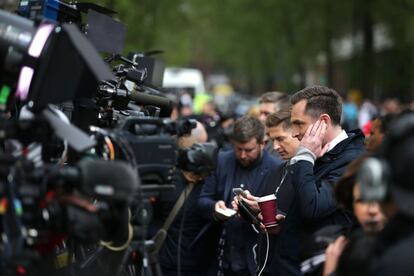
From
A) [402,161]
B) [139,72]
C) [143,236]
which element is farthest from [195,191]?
[402,161]

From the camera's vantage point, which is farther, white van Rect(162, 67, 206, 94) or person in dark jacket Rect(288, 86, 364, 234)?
white van Rect(162, 67, 206, 94)

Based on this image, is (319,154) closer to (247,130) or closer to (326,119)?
(326,119)

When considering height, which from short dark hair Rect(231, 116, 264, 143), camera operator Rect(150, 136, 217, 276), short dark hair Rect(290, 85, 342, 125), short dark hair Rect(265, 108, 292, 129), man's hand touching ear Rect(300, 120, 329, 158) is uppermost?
short dark hair Rect(290, 85, 342, 125)

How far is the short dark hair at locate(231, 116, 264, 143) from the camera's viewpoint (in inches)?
277

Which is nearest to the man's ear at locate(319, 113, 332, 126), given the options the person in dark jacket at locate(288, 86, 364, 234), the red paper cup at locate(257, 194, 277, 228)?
the person in dark jacket at locate(288, 86, 364, 234)

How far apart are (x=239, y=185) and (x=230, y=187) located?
3.5 inches

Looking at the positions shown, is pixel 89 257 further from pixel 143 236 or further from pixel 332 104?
pixel 332 104

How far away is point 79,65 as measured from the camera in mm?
3902

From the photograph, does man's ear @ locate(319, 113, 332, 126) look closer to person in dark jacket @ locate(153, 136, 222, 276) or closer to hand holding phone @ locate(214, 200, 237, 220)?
hand holding phone @ locate(214, 200, 237, 220)

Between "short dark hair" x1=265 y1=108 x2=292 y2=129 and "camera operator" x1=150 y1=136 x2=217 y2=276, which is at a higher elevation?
"short dark hair" x1=265 y1=108 x2=292 y2=129

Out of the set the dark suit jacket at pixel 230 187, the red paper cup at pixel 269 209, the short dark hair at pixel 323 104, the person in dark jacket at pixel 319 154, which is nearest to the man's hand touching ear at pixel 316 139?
the person in dark jacket at pixel 319 154

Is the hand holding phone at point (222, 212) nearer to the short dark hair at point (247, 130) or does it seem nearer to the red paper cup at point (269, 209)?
the red paper cup at point (269, 209)

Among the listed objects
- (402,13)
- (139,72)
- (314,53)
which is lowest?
(314,53)

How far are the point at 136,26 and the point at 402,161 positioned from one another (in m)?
15.2
